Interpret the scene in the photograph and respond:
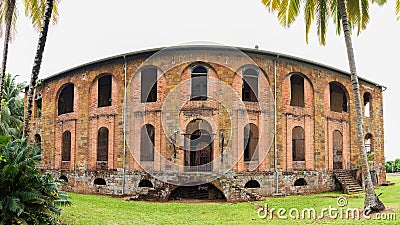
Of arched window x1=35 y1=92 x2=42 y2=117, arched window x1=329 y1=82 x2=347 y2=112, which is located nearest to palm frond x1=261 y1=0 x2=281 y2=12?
arched window x1=329 y1=82 x2=347 y2=112

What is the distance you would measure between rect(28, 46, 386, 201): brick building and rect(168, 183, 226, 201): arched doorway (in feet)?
0.18

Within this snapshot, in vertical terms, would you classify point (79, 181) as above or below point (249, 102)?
below

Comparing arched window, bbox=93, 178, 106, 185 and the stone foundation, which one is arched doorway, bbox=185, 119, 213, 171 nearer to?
the stone foundation

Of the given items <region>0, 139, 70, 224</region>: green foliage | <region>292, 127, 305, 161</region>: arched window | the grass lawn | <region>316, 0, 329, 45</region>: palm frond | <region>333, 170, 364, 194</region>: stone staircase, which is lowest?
the grass lawn

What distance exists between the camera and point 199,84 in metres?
22.0

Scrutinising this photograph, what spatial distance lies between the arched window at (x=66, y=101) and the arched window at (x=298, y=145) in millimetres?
15740

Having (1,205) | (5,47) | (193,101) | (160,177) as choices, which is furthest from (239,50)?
(1,205)

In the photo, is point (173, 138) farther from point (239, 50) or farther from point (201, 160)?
point (239, 50)

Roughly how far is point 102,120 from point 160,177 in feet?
18.4

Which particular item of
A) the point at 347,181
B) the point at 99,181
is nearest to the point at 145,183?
the point at 99,181

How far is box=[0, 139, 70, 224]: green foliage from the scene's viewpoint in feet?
30.5

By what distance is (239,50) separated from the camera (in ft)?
71.9

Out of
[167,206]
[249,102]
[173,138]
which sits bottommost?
[167,206]

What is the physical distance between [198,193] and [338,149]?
11.0 m
